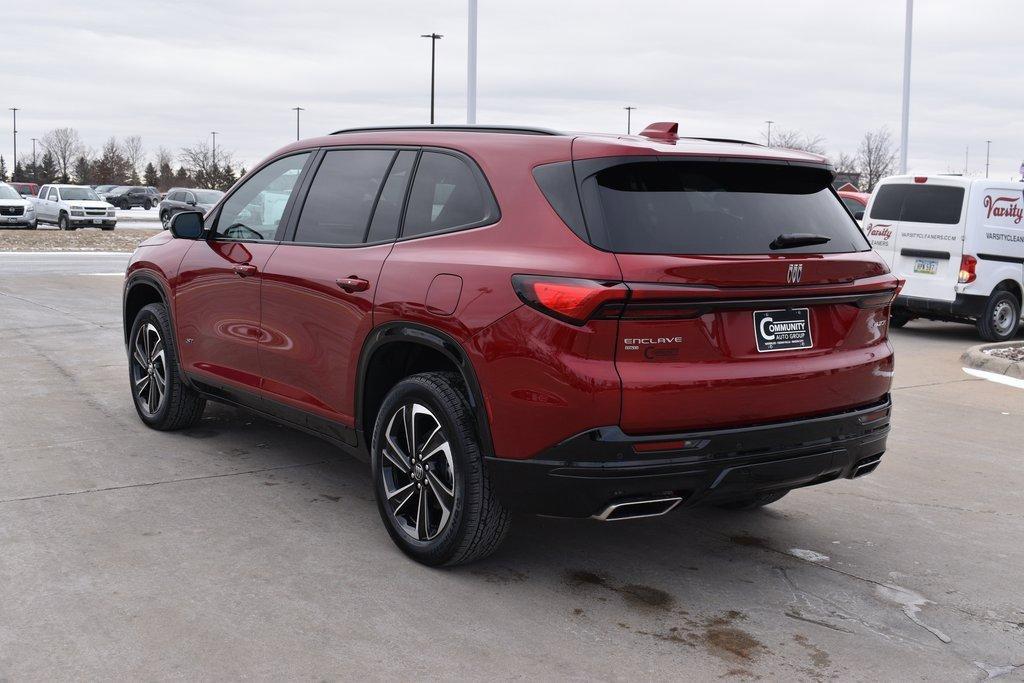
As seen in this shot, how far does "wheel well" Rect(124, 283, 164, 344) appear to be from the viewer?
7.01m

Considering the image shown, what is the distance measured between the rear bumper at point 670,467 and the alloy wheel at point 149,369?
3353mm

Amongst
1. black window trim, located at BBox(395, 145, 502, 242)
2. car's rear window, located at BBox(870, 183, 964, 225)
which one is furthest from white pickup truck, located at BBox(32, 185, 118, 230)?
black window trim, located at BBox(395, 145, 502, 242)

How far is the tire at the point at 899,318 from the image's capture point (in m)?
13.8

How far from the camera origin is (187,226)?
6086 mm

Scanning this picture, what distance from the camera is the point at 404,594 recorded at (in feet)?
13.9

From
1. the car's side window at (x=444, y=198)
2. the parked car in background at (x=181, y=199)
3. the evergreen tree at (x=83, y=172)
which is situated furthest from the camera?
the evergreen tree at (x=83, y=172)

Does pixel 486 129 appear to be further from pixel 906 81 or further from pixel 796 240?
pixel 906 81

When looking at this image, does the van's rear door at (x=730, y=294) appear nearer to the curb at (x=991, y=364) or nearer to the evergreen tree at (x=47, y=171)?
the curb at (x=991, y=364)

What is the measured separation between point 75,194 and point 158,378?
123ft

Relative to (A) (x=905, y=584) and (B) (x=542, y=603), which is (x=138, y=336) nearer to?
(B) (x=542, y=603)

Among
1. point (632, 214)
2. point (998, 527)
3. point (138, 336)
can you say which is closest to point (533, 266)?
point (632, 214)

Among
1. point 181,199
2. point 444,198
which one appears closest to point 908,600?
point 444,198

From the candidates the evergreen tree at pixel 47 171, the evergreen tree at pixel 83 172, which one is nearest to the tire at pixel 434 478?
the evergreen tree at pixel 83 172

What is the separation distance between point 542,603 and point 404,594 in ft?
1.73
